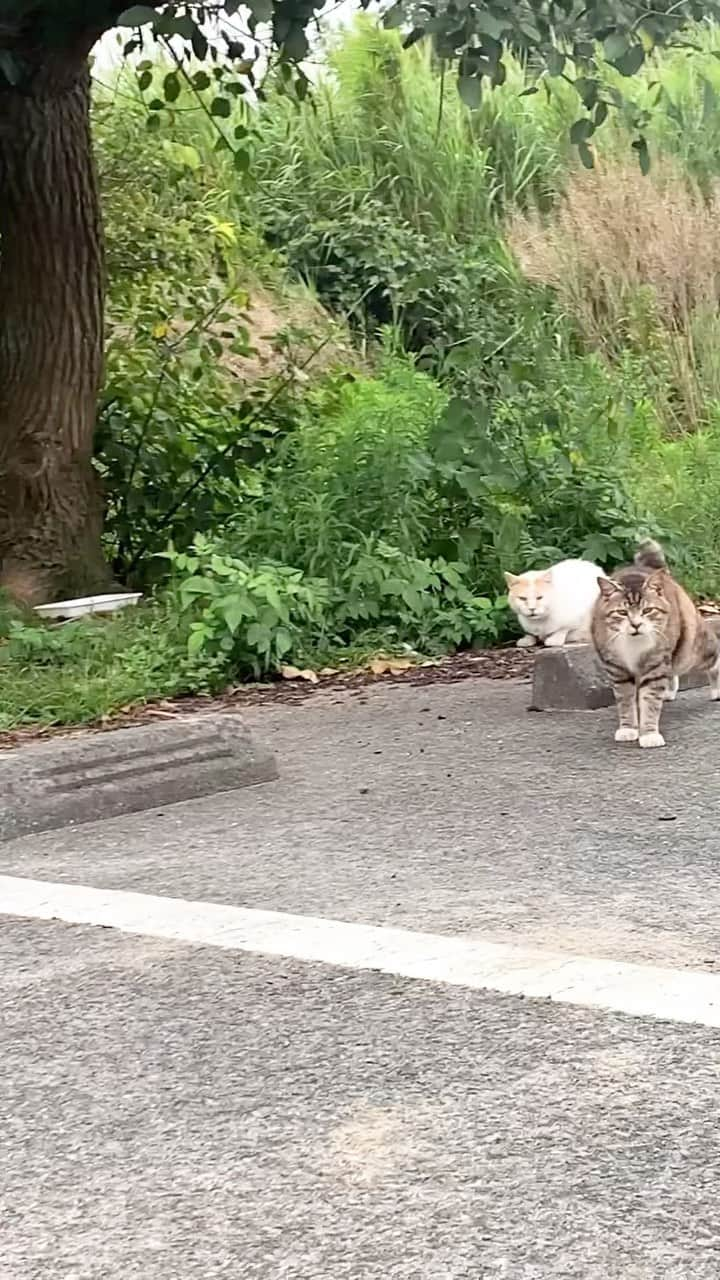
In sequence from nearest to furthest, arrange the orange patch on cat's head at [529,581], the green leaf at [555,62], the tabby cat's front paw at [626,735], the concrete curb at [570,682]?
the tabby cat's front paw at [626,735] → the green leaf at [555,62] → the concrete curb at [570,682] → the orange patch on cat's head at [529,581]

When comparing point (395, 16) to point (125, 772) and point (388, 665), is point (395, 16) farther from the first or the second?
point (388, 665)

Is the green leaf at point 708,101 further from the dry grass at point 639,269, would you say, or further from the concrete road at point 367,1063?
the concrete road at point 367,1063

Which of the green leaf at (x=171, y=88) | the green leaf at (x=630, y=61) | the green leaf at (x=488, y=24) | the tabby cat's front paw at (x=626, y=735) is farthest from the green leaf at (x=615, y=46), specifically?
the green leaf at (x=171, y=88)

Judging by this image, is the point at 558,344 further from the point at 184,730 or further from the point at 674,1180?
the point at 674,1180

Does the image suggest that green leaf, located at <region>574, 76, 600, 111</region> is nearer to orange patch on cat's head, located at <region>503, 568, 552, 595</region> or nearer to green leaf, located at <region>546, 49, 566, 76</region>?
green leaf, located at <region>546, 49, 566, 76</region>

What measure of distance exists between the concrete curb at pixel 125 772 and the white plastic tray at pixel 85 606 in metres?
2.48

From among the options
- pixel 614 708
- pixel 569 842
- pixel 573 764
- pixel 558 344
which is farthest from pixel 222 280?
pixel 569 842

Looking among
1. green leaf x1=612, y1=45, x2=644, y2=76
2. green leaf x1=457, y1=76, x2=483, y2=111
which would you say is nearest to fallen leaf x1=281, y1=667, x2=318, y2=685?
green leaf x1=457, y1=76, x2=483, y2=111

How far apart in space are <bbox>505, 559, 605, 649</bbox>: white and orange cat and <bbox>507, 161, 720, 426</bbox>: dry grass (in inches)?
172

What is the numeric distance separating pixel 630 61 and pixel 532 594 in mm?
2533

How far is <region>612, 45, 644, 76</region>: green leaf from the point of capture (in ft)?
19.7

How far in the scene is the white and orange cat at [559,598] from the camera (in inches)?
303

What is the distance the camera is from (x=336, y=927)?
3.81 m

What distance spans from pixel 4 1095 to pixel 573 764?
3047 mm
